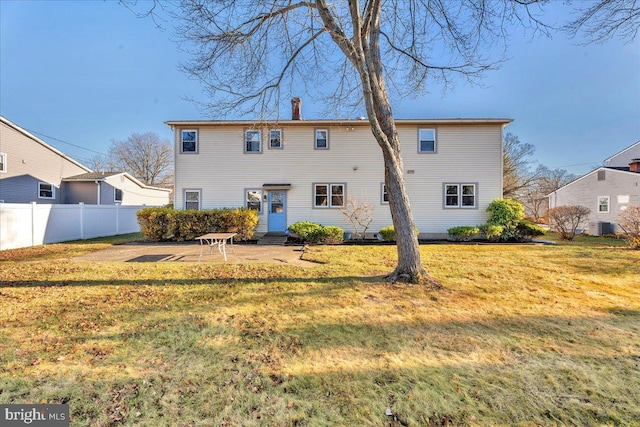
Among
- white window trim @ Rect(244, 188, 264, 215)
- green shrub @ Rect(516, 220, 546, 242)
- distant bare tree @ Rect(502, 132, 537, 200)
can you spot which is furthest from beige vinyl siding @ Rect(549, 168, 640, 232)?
white window trim @ Rect(244, 188, 264, 215)

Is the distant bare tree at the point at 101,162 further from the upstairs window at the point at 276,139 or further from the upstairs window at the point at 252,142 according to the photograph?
the upstairs window at the point at 276,139

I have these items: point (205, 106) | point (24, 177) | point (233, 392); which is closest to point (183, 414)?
point (233, 392)

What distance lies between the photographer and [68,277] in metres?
5.98

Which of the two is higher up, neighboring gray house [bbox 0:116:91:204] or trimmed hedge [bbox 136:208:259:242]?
neighboring gray house [bbox 0:116:91:204]

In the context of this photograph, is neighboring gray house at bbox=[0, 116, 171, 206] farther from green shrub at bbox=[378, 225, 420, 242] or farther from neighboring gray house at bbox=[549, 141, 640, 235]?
neighboring gray house at bbox=[549, 141, 640, 235]

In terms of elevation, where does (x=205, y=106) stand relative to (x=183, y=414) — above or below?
above

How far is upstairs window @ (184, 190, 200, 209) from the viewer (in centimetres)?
1375

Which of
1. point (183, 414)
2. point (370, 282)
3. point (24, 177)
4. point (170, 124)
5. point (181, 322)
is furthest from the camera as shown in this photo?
point (24, 177)

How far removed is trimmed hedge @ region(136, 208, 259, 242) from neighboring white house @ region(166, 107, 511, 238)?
1.57m

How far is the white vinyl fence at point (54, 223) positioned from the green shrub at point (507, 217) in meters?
20.2

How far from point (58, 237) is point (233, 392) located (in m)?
14.8

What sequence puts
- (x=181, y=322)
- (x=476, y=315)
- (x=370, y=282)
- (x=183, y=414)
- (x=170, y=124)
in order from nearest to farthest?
1. (x=183, y=414)
2. (x=181, y=322)
3. (x=476, y=315)
4. (x=370, y=282)
5. (x=170, y=124)

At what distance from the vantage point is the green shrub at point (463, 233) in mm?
12586

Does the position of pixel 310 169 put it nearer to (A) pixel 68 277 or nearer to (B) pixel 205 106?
(B) pixel 205 106
